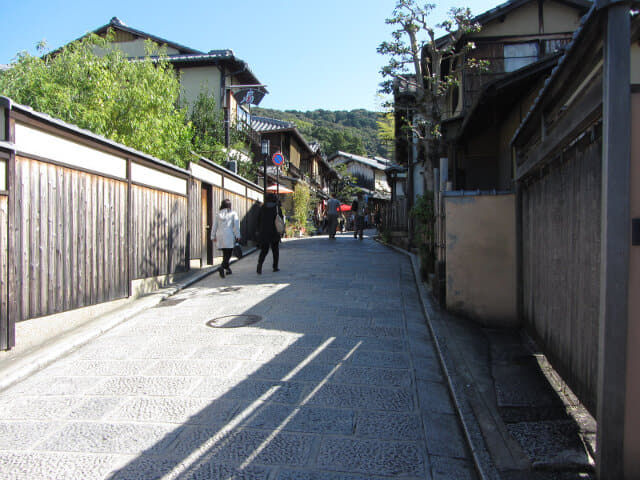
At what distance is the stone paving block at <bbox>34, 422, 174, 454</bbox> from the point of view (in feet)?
10.8

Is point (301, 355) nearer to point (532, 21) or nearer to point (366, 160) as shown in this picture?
point (532, 21)

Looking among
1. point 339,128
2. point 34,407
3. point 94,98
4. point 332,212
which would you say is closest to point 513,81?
point 34,407

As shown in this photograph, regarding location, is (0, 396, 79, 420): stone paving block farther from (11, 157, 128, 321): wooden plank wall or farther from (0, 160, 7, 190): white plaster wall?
(0, 160, 7, 190): white plaster wall

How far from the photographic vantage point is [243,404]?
3.97 meters

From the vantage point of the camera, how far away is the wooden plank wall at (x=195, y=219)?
→ 11609 mm

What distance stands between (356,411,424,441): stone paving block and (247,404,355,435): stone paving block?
0.31 ft

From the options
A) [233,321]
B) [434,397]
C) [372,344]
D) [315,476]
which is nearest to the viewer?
[315,476]

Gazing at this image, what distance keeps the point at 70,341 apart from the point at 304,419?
11.8 feet

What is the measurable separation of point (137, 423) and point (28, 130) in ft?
12.4

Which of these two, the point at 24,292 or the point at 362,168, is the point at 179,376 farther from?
the point at 362,168

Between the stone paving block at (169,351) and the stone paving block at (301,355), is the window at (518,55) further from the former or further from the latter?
the stone paving block at (169,351)

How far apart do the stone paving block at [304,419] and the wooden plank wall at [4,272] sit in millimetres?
3045

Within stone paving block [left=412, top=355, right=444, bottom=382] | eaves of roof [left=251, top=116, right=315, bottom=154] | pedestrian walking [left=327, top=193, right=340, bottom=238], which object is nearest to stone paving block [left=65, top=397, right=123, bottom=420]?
stone paving block [left=412, top=355, right=444, bottom=382]

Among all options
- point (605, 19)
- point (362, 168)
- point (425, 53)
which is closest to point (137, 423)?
point (605, 19)
